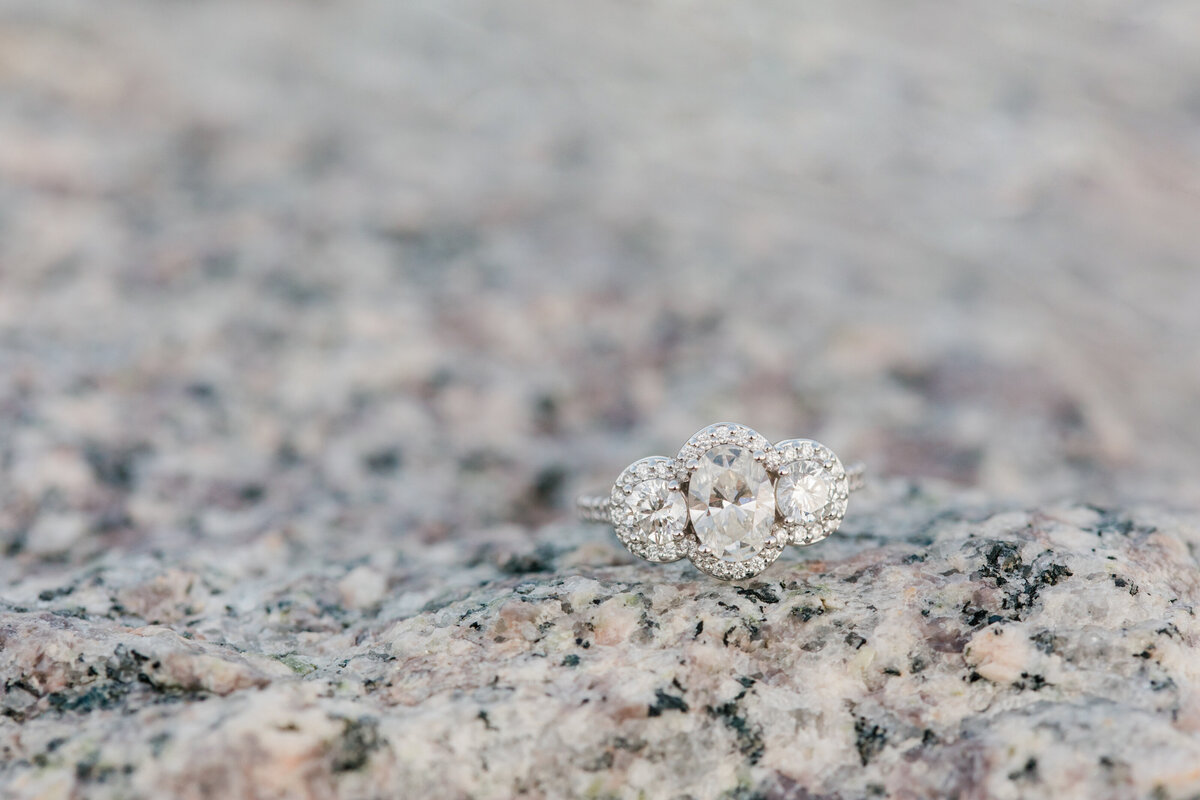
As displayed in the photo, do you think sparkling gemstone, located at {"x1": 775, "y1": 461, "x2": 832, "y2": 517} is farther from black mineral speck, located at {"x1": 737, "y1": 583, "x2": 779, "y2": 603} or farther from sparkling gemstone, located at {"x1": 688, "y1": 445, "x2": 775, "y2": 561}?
black mineral speck, located at {"x1": 737, "y1": 583, "x2": 779, "y2": 603}

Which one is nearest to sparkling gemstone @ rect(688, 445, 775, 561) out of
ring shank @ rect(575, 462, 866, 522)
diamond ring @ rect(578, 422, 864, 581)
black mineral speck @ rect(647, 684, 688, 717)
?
diamond ring @ rect(578, 422, 864, 581)

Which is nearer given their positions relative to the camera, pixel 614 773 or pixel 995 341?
pixel 614 773

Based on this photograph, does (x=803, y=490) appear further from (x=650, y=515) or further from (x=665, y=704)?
(x=665, y=704)

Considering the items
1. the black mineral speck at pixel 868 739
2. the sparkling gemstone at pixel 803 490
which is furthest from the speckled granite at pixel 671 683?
the sparkling gemstone at pixel 803 490

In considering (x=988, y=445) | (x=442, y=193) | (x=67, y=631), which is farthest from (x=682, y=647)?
(x=442, y=193)

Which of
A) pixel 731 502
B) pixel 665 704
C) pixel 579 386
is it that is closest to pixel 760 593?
pixel 731 502

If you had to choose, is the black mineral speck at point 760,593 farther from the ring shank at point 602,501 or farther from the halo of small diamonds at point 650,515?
the ring shank at point 602,501

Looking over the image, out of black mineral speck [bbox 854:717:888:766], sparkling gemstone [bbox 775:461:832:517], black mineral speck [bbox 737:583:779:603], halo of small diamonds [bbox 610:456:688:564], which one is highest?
sparkling gemstone [bbox 775:461:832:517]

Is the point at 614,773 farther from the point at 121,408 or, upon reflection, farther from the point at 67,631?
the point at 121,408
